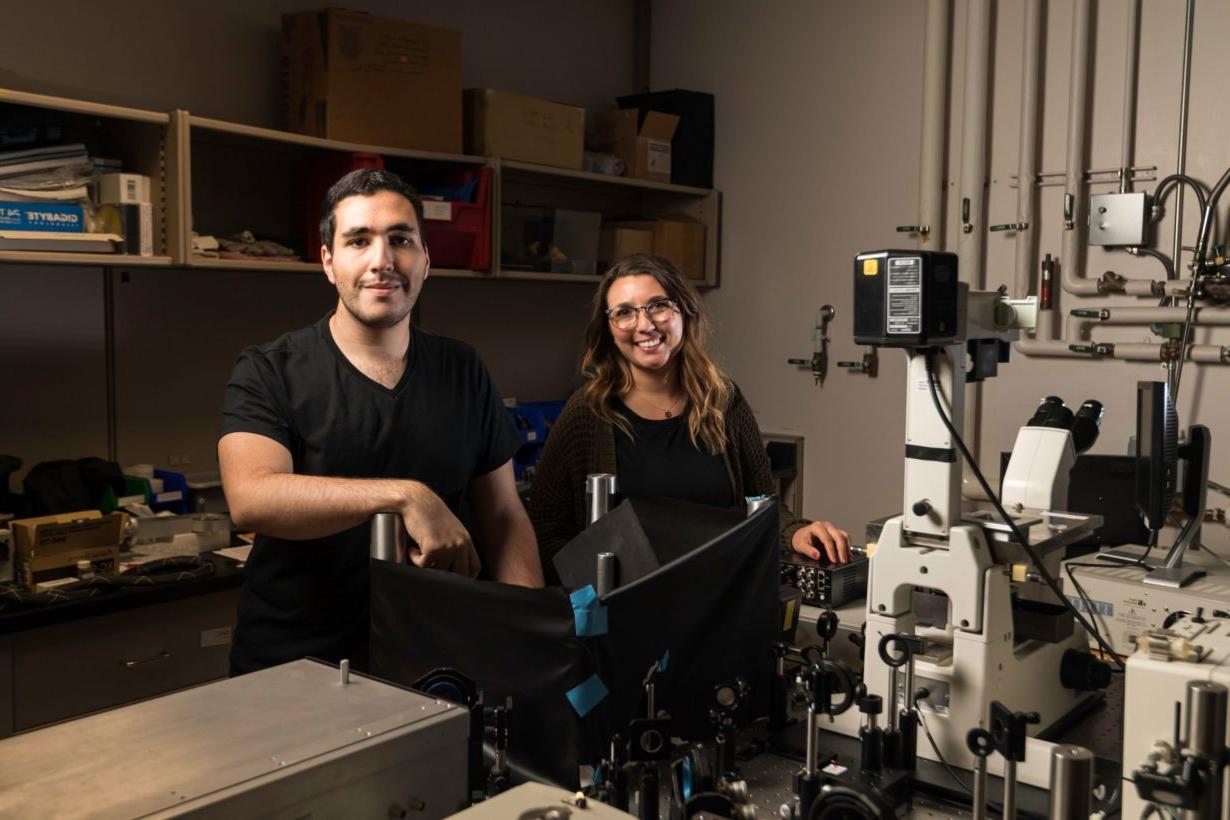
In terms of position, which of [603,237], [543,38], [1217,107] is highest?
[543,38]

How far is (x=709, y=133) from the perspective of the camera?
4.43m

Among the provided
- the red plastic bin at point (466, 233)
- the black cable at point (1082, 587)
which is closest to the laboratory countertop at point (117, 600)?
the red plastic bin at point (466, 233)

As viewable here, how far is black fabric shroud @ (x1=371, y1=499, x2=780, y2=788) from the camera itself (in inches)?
45.8

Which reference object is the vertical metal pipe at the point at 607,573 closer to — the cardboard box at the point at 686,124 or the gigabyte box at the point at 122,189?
the gigabyte box at the point at 122,189

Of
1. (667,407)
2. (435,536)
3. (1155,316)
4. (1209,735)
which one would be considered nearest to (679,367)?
(667,407)

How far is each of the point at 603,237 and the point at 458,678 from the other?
3.23 metres

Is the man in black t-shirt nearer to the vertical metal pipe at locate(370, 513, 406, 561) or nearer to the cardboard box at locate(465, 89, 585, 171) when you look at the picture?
the vertical metal pipe at locate(370, 513, 406, 561)

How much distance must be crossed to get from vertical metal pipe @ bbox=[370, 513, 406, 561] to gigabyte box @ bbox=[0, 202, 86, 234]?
1637 mm

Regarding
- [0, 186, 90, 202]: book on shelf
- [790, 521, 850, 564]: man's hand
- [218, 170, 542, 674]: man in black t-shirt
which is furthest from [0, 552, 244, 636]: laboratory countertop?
[790, 521, 850, 564]: man's hand

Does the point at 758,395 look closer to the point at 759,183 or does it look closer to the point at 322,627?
the point at 759,183

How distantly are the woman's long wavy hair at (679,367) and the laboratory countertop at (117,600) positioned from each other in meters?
0.99

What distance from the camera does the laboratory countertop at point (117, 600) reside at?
2215mm

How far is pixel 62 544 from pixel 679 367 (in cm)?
142

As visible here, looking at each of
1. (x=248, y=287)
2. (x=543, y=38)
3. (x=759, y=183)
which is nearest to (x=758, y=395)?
(x=759, y=183)
